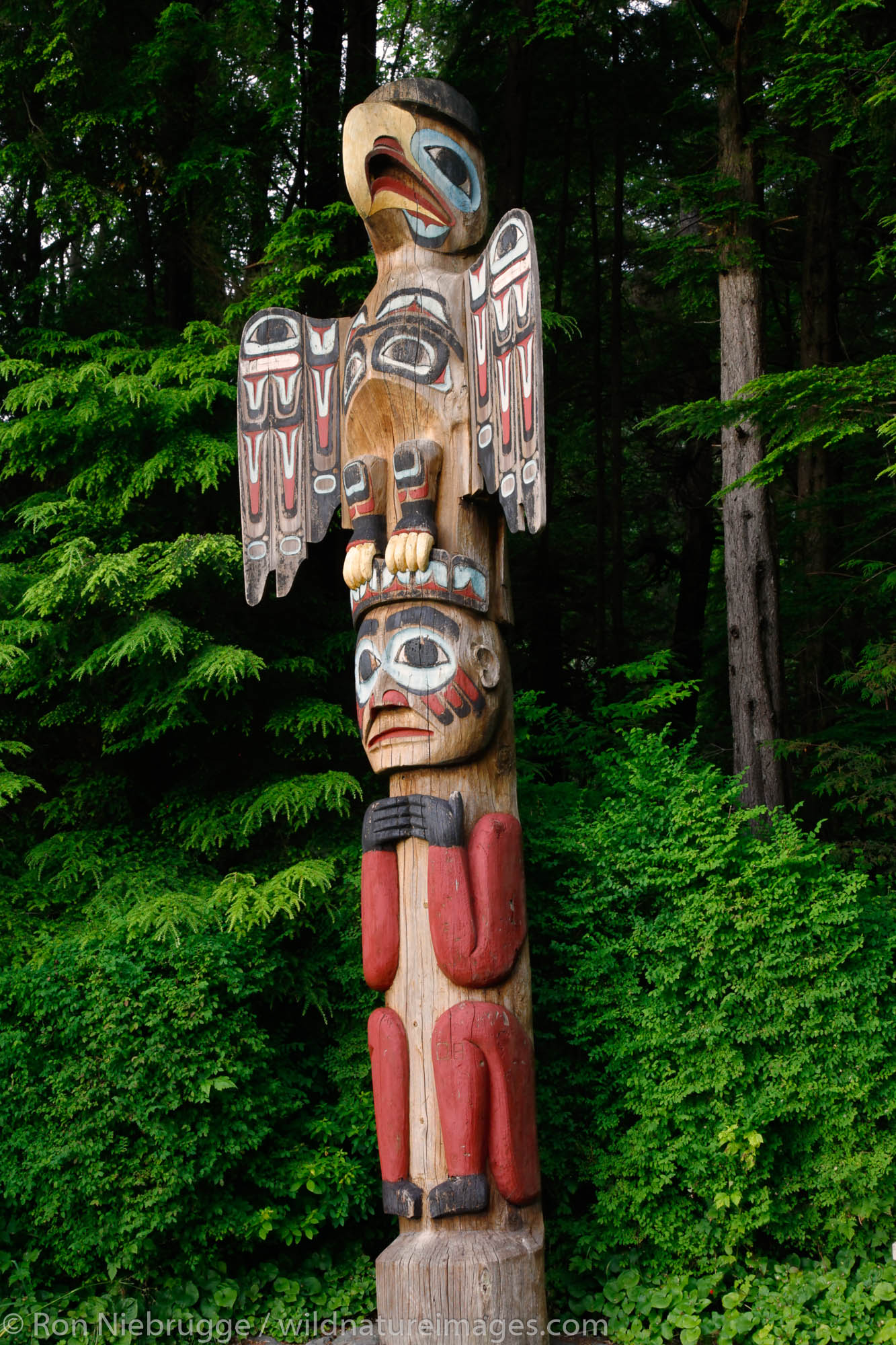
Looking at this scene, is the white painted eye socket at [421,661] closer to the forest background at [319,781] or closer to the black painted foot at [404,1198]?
the forest background at [319,781]

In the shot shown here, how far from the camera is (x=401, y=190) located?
514 cm

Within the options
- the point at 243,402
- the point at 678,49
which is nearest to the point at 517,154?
the point at 678,49

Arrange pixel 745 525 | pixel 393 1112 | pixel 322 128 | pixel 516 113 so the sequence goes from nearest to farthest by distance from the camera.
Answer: pixel 393 1112
pixel 745 525
pixel 322 128
pixel 516 113

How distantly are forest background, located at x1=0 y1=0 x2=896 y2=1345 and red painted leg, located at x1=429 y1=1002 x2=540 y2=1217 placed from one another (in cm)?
87

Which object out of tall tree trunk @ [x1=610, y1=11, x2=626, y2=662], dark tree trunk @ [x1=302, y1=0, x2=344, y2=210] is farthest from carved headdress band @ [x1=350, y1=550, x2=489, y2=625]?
tall tree trunk @ [x1=610, y1=11, x2=626, y2=662]

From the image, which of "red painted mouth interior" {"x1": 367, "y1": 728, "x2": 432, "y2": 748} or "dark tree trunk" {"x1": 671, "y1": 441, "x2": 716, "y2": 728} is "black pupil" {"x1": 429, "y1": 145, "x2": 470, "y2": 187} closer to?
"red painted mouth interior" {"x1": 367, "y1": 728, "x2": 432, "y2": 748}

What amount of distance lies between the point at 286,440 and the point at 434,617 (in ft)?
4.48

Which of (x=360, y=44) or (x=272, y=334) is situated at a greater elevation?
(x=360, y=44)

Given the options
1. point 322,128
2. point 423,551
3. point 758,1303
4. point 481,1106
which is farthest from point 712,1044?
point 322,128

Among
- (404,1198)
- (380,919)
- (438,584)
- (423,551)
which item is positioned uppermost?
(423,551)

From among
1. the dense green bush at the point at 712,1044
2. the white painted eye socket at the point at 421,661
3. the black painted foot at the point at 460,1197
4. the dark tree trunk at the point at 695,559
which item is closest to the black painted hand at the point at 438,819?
the white painted eye socket at the point at 421,661

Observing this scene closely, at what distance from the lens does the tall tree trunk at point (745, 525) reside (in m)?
6.88

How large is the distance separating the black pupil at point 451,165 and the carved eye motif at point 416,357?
0.76m

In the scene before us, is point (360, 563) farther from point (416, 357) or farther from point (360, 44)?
point (360, 44)
